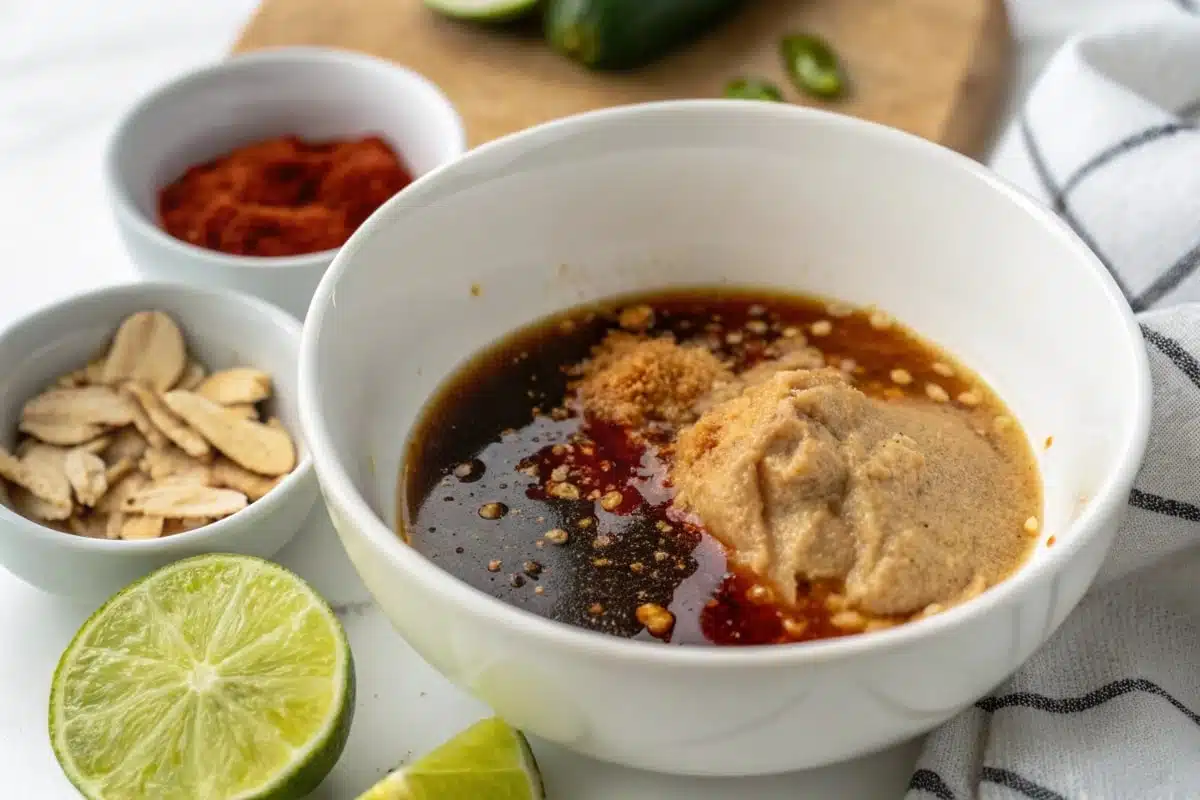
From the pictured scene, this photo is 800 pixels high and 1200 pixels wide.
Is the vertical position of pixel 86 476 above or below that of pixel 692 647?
below

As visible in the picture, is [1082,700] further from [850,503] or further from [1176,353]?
[1176,353]

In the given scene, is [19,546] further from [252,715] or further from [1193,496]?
[1193,496]

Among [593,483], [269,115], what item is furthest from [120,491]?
[269,115]

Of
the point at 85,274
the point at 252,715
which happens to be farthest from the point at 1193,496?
the point at 85,274

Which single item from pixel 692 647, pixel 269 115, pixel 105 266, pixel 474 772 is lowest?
pixel 105 266

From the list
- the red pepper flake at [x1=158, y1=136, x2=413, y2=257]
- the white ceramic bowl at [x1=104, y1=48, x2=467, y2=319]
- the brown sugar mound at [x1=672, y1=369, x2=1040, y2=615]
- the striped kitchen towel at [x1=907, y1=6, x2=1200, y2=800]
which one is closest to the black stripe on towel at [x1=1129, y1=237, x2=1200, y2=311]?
the striped kitchen towel at [x1=907, y1=6, x2=1200, y2=800]

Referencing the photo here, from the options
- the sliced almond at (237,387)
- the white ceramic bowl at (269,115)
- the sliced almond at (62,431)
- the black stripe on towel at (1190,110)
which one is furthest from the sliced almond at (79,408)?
the black stripe on towel at (1190,110)

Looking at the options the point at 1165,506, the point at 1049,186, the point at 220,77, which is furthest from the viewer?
the point at 220,77
